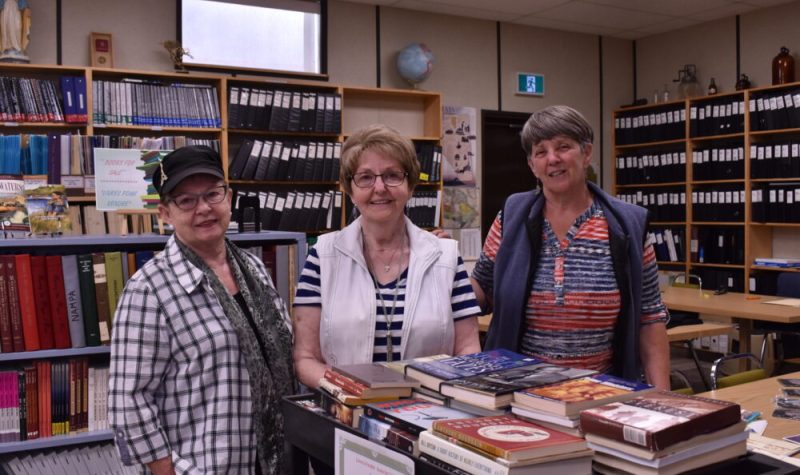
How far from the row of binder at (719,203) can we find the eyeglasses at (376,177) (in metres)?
5.55

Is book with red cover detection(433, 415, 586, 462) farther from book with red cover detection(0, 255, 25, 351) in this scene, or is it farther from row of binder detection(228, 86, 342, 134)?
row of binder detection(228, 86, 342, 134)

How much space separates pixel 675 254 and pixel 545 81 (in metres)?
2.10

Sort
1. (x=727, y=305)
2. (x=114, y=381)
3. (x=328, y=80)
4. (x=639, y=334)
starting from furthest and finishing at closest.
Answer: (x=328, y=80) → (x=727, y=305) → (x=639, y=334) → (x=114, y=381)

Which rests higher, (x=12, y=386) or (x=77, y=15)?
(x=77, y=15)

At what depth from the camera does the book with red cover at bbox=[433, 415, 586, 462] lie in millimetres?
936

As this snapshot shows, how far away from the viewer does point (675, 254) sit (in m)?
7.04

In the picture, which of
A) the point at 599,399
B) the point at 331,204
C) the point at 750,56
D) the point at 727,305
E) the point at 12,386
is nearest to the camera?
the point at 599,399

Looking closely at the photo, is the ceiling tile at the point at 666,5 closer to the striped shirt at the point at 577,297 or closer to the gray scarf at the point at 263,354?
the striped shirt at the point at 577,297

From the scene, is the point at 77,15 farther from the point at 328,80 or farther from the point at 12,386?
the point at 12,386

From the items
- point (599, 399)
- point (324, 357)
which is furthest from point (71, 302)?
point (599, 399)

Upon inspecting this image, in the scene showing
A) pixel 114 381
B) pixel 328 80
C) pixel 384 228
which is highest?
pixel 328 80

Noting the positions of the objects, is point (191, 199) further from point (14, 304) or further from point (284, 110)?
point (284, 110)

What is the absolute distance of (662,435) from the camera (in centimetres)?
92

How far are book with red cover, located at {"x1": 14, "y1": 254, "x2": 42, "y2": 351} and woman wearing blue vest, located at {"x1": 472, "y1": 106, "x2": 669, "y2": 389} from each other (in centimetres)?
170
